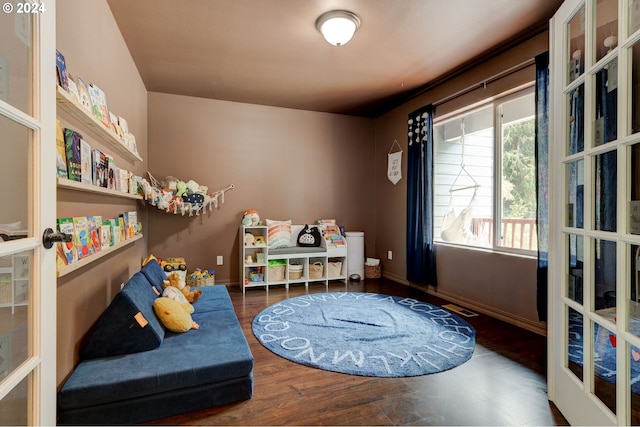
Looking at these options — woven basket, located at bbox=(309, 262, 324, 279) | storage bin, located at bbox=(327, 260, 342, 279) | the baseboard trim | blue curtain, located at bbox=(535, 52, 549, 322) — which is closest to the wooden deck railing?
blue curtain, located at bbox=(535, 52, 549, 322)

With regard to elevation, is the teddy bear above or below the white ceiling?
below

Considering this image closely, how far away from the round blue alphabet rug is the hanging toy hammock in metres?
0.90

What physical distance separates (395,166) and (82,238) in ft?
12.9

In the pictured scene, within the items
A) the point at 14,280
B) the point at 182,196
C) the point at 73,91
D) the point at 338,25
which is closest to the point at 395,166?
the point at 338,25

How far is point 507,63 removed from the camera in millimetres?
2910

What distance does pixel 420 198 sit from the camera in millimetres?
3924

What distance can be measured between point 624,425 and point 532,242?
2.01m

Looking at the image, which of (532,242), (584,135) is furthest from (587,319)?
(532,242)

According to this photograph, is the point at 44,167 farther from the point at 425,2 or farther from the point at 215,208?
the point at 215,208

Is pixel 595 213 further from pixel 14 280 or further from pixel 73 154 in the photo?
pixel 73 154

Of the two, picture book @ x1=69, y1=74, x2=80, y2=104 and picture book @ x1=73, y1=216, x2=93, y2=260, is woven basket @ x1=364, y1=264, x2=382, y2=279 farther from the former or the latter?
picture book @ x1=69, y1=74, x2=80, y2=104

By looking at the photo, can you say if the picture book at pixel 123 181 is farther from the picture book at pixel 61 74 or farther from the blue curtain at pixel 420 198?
the blue curtain at pixel 420 198

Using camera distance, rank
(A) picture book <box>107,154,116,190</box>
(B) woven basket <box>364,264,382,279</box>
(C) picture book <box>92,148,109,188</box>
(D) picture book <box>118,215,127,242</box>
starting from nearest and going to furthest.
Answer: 1. (C) picture book <box>92,148,109,188</box>
2. (A) picture book <box>107,154,116,190</box>
3. (D) picture book <box>118,215,127,242</box>
4. (B) woven basket <box>364,264,382,279</box>

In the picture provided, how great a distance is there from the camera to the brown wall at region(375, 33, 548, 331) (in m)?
2.75
